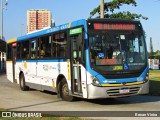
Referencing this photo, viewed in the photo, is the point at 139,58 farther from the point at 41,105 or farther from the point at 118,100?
the point at 41,105

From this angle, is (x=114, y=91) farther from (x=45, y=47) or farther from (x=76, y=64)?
(x=45, y=47)

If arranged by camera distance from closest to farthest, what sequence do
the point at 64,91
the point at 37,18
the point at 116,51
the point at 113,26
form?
the point at 116,51 → the point at 113,26 → the point at 64,91 → the point at 37,18

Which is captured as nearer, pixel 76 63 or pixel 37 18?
pixel 76 63

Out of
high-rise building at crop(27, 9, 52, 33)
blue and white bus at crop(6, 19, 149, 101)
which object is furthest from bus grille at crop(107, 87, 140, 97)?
high-rise building at crop(27, 9, 52, 33)

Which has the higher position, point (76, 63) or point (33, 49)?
point (33, 49)

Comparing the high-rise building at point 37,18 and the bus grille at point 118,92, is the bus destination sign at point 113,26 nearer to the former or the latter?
the bus grille at point 118,92

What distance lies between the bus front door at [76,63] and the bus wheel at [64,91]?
0.83 meters

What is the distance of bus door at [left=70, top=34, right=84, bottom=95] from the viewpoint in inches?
496

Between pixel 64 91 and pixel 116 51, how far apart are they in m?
2.96

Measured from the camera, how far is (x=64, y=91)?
1412 centimetres

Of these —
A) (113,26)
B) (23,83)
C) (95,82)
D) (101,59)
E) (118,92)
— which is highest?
(113,26)

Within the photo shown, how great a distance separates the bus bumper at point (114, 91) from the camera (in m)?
11.9

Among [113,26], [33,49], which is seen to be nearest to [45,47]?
[33,49]

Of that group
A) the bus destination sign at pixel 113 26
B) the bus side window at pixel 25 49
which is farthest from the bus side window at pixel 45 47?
the bus destination sign at pixel 113 26
